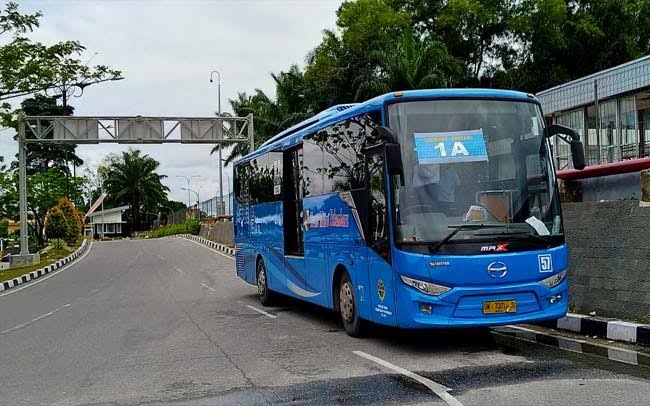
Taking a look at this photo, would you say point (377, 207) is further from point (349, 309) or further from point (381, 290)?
point (349, 309)

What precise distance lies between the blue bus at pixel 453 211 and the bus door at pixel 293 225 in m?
2.37

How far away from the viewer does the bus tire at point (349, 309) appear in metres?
9.51

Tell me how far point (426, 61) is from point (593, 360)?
3005 cm

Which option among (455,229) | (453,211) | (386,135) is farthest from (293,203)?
(455,229)

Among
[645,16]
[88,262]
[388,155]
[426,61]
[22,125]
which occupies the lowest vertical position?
[88,262]

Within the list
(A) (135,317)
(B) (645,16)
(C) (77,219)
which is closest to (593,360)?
(A) (135,317)

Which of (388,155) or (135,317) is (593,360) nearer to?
(388,155)

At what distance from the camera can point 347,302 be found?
9805mm

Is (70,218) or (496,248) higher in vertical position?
(70,218)

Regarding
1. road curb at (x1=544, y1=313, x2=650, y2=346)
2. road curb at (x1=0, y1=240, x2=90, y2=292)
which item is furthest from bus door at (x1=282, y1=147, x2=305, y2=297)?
road curb at (x1=0, y1=240, x2=90, y2=292)

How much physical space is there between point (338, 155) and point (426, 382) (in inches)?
162

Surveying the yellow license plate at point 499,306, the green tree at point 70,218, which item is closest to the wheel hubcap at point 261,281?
the yellow license plate at point 499,306

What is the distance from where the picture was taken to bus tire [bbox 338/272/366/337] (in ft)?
31.2

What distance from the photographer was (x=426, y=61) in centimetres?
3616
